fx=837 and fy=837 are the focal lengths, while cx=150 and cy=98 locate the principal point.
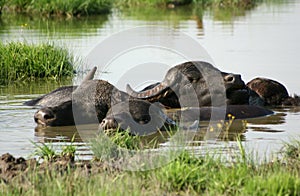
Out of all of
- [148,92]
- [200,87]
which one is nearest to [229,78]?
[200,87]

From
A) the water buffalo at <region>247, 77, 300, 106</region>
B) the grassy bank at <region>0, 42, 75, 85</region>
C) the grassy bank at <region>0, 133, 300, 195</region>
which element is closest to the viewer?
the grassy bank at <region>0, 133, 300, 195</region>

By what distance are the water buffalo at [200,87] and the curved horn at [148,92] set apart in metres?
0.01

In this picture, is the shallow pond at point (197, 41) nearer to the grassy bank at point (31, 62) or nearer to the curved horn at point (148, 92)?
the grassy bank at point (31, 62)

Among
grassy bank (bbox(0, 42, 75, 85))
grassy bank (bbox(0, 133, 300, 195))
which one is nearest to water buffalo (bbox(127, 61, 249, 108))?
grassy bank (bbox(0, 42, 75, 85))

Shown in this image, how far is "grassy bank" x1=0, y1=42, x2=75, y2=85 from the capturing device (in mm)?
15016

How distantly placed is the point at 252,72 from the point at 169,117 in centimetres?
546

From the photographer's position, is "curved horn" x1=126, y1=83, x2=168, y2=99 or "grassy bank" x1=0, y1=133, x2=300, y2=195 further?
"curved horn" x1=126, y1=83, x2=168, y2=99

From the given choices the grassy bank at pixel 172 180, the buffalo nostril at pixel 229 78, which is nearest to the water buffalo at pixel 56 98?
the buffalo nostril at pixel 229 78

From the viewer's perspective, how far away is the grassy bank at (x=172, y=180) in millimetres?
6535

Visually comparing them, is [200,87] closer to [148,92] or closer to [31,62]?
[148,92]

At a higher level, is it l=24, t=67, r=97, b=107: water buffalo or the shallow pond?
l=24, t=67, r=97, b=107: water buffalo

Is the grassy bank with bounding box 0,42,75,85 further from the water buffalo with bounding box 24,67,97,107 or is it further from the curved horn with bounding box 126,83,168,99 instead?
the curved horn with bounding box 126,83,168,99

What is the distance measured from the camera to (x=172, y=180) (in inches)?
273

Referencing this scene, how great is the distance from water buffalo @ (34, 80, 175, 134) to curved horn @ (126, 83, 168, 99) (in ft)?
1.21
